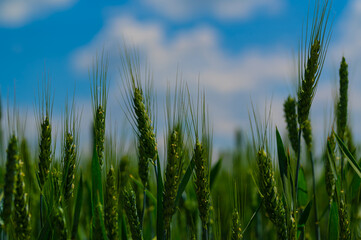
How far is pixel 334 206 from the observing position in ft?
7.16

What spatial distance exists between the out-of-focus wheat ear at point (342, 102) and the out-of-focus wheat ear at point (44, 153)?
5.45 feet

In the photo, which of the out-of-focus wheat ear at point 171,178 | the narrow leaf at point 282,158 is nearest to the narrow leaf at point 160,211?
the out-of-focus wheat ear at point 171,178

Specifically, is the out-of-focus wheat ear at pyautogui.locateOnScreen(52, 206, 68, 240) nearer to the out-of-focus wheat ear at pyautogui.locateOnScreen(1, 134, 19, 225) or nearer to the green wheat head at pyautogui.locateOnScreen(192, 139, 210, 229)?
the out-of-focus wheat ear at pyautogui.locateOnScreen(1, 134, 19, 225)

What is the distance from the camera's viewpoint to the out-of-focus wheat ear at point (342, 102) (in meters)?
2.59

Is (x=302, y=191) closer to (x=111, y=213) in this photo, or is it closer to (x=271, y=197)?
(x=271, y=197)

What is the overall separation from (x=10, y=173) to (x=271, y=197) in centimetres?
110

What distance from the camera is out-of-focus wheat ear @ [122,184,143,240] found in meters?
1.92

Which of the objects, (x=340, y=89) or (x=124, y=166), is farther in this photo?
(x=124, y=166)

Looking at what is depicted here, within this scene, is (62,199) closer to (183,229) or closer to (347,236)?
(347,236)

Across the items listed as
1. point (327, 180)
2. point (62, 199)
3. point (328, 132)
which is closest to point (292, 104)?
point (328, 132)

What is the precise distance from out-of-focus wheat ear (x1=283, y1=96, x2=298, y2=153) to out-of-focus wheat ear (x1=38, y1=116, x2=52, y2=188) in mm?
1368

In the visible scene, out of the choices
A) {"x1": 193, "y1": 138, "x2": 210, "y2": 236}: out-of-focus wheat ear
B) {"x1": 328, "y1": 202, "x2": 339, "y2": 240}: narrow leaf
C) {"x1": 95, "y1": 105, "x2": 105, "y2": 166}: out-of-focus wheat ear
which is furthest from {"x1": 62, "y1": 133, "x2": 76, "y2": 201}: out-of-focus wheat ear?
{"x1": 328, "y1": 202, "x2": 339, "y2": 240}: narrow leaf

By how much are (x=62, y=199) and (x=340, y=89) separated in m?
1.69

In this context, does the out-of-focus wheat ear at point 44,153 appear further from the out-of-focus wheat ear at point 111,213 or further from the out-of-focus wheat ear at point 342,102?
the out-of-focus wheat ear at point 342,102
